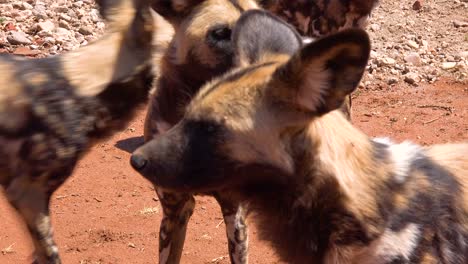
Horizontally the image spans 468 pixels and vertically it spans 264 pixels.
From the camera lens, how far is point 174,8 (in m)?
3.13

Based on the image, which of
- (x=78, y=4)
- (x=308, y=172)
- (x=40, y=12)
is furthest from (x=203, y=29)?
(x=78, y=4)

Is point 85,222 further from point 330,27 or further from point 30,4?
point 30,4

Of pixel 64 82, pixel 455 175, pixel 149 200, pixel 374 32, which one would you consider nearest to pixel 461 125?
pixel 374 32

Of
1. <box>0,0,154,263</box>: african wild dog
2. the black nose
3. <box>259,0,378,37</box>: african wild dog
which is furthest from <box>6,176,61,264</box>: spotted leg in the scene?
<box>259,0,378,37</box>: african wild dog

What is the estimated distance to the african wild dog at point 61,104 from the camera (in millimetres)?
2617

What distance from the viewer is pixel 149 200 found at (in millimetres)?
4516

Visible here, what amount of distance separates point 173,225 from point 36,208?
912 mm

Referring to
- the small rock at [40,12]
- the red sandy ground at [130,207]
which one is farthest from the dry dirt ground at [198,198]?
the small rock at [40,12]

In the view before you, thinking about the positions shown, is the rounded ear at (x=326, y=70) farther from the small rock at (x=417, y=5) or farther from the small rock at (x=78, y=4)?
the small rock at (x=417, y=5)

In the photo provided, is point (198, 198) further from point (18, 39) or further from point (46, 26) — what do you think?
point (46, 26)

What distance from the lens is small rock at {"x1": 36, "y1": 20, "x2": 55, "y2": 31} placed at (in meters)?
6.75

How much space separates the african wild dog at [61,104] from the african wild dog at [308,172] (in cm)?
49

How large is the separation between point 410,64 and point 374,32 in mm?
703

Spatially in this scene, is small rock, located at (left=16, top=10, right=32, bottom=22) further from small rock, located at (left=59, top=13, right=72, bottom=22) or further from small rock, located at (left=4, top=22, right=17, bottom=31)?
small rock, located at (left=59, top=13, right=72, bottom=22)
